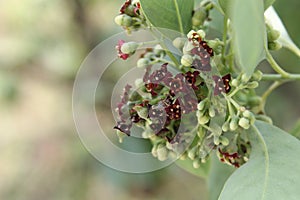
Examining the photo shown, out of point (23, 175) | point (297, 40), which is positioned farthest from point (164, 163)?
point (23, 175)

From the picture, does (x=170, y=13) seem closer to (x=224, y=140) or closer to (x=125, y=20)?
(x=125, y=20)

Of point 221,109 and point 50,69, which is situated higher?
point 221,109

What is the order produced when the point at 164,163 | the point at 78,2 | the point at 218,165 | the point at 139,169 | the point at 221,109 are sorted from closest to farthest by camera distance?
the point at 221,109
the point at 218,165
the point at 164,163
the point at 139,169
the point at 78,2

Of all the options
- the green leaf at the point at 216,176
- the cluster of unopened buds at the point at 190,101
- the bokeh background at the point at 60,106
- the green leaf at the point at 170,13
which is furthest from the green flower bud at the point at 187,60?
the bokeh background at the point at 60,106

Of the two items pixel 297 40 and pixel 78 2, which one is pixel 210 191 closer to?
pixel 297 40

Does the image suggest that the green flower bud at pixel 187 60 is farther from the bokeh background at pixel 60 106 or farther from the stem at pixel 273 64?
the bokeh background at pixel 60 106

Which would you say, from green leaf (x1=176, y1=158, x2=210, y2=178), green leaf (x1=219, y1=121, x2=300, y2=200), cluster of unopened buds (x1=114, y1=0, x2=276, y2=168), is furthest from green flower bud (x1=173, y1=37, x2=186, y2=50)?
green leaf (x1=176, y1=158, x2=210, y2=178)

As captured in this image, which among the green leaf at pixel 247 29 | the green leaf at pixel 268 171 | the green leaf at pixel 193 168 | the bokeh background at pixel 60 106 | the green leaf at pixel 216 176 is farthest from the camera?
the bokeh background at pixel 60 106
